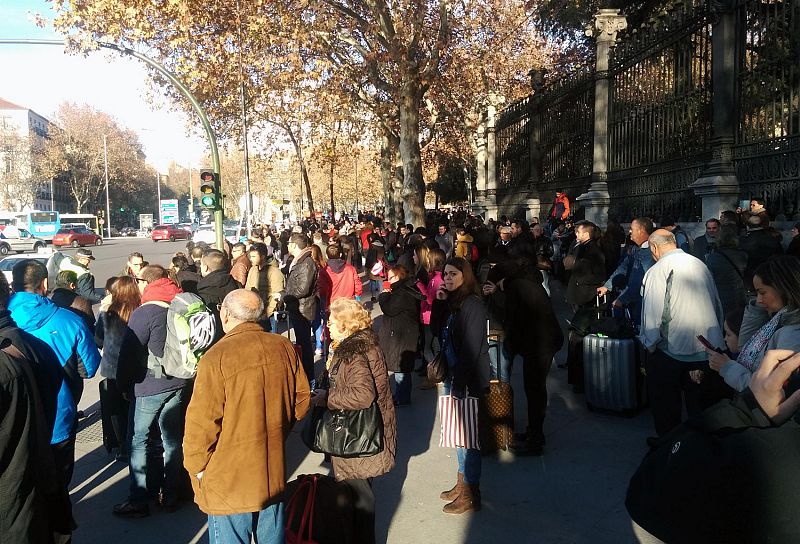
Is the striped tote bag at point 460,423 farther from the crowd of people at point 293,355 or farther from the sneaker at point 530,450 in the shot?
the sneaker at point 530,450

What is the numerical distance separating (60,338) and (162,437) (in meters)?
1.14

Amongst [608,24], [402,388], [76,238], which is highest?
[608,24]

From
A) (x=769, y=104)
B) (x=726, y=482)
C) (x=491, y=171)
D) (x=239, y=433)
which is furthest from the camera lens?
(x=491, y=171)

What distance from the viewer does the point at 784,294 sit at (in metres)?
2.99

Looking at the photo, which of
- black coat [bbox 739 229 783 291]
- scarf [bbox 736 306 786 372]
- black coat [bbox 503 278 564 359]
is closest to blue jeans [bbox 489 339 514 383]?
black coat [bbox 503 278 564 359]

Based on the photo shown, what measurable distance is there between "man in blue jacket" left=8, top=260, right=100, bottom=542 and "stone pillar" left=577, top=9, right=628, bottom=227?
31.4 ft

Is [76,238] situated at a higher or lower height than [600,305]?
higher

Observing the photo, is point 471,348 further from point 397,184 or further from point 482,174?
point 397,184

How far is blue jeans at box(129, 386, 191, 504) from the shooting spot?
15.9ft

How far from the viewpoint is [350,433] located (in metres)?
3.87

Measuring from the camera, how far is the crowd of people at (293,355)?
3.21 m

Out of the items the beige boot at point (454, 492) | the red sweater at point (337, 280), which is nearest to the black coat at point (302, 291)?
the red sweater at point (337, 280)

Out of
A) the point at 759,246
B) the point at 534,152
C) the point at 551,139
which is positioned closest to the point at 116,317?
the point at 759,246

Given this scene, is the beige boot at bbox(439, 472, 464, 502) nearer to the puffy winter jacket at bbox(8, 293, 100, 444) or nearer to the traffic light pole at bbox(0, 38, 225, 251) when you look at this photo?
the puffy winter jacket at bbox(8, 293, 100, 444)
